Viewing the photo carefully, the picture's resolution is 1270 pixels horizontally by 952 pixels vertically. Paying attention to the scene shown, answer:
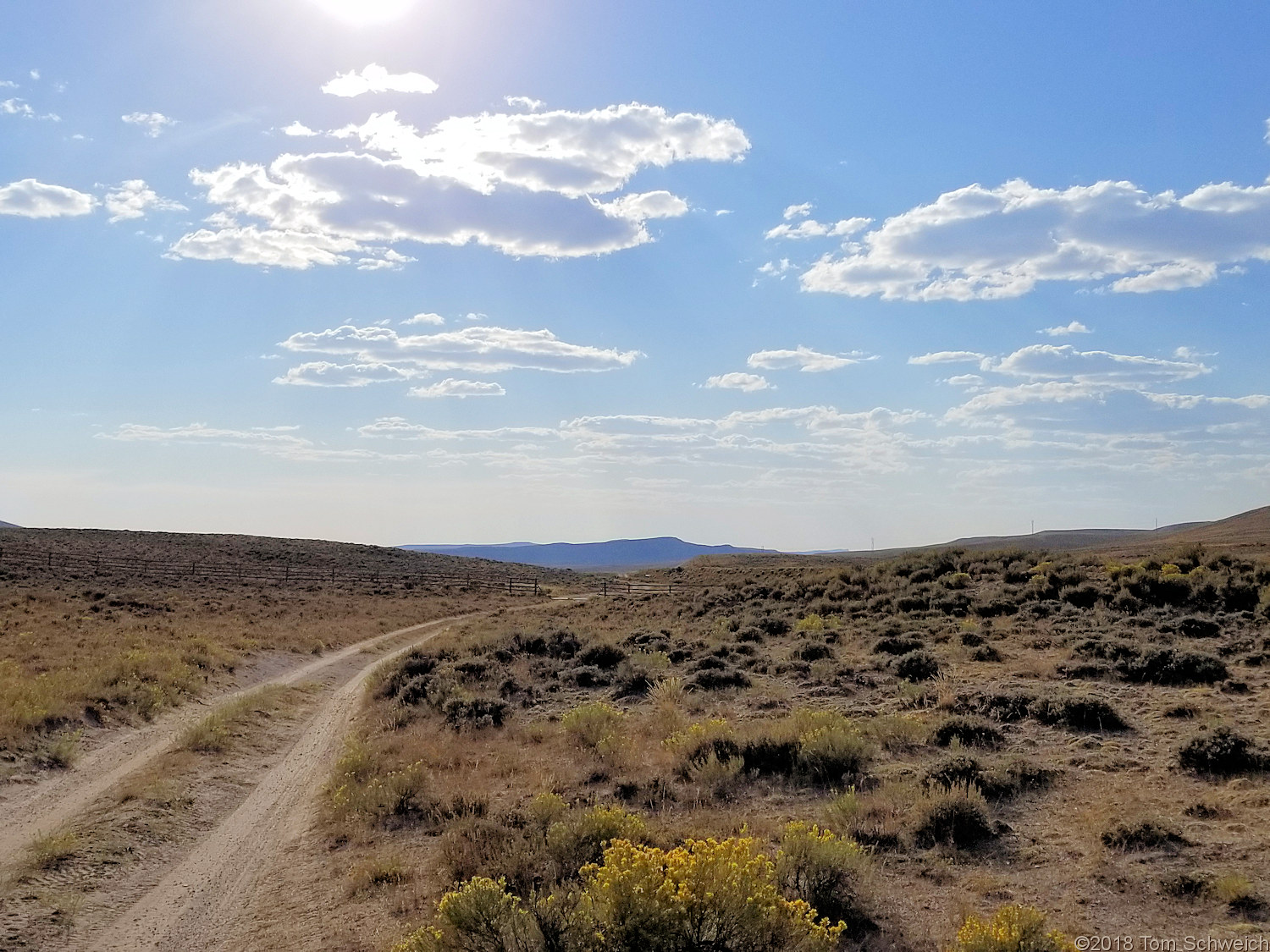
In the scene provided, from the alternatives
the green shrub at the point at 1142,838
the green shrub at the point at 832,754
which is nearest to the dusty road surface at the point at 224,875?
the green shrub at the point at 832,754

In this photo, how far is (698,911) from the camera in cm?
557

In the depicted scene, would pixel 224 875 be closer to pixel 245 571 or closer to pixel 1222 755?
pixel 1222 755

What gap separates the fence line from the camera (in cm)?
5453

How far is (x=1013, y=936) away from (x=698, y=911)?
83.7 inches

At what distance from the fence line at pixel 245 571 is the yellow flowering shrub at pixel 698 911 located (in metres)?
54.0

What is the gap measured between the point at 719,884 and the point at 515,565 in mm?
103223

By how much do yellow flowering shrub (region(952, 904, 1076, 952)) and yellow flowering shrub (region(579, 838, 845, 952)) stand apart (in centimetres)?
92

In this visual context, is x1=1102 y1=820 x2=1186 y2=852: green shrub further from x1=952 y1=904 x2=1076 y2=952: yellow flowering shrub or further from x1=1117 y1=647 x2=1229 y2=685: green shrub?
x1=1117 y1=647 x2=1229 y2=685: green shrub

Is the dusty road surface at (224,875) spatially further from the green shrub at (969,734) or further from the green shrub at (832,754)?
the green shrub at (969,734)

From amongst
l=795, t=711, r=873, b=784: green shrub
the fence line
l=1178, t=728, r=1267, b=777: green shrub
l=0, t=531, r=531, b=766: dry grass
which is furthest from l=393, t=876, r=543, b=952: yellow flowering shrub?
the fence line

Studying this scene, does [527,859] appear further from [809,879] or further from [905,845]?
[905,845]

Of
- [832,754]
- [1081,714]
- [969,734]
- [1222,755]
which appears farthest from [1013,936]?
[1081,714]

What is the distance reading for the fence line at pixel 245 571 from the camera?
5453 cm

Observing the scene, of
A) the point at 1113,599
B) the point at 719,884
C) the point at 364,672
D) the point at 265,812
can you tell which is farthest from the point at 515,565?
the point at 719,884
